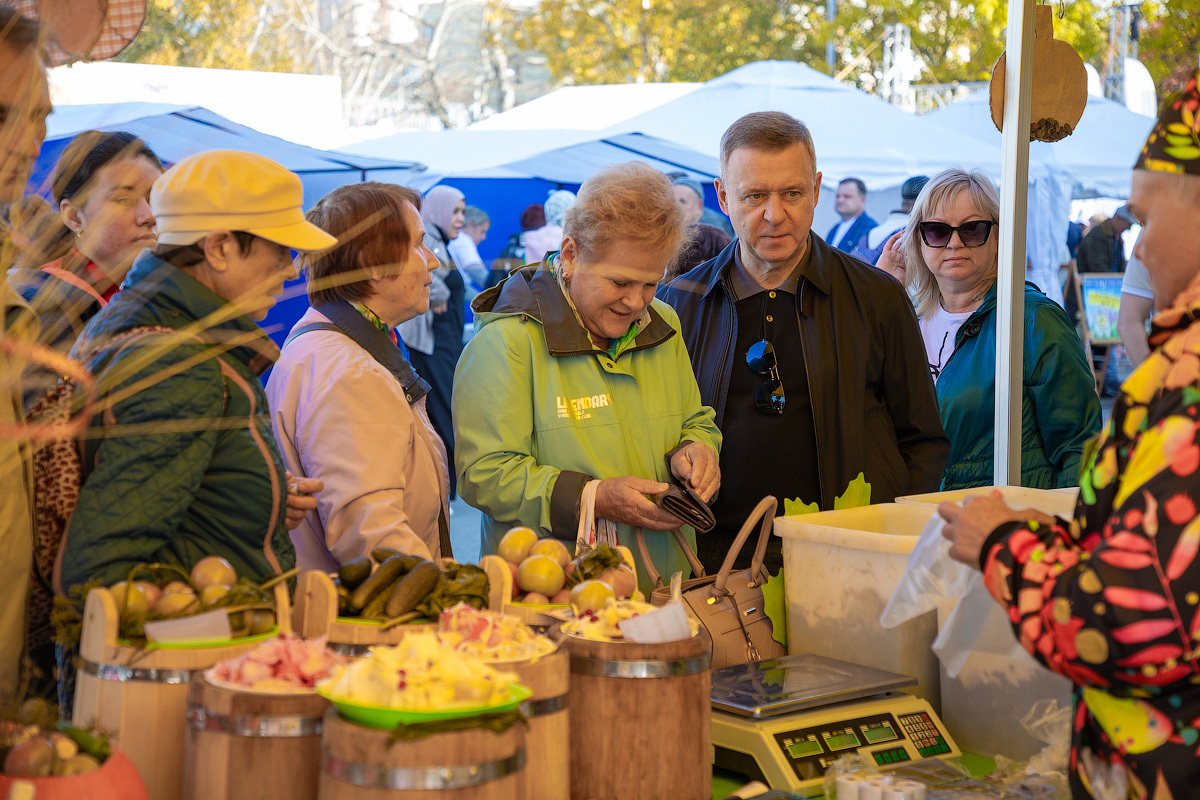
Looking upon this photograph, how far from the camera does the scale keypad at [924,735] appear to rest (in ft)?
5.67

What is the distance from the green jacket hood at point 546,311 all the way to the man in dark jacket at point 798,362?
32cm

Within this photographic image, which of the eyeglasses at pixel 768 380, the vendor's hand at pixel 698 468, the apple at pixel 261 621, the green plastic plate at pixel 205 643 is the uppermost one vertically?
the eyeglasses at pixel 768 380

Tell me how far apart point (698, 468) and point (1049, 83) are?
126 centimetres

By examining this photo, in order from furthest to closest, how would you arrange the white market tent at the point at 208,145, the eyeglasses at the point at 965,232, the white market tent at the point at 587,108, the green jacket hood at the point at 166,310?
the white market tent at the point at 587,108, the eyeglasses at the point at 965,232, the green jacket hood at the point at 166,310, the white market tent at the point at 208,145

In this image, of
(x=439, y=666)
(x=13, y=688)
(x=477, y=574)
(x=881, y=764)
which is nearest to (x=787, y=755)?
(x=881, y=764)

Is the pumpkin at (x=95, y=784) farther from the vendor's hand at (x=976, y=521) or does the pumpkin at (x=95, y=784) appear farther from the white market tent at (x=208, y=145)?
the vendor's hand at (x=976, y=521)

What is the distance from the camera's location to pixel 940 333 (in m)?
3.19

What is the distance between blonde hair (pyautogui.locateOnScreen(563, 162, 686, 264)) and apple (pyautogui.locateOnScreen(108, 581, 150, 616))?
1.15 m

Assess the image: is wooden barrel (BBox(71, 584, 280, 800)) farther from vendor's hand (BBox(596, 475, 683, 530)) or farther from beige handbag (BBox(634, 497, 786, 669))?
vendor's hand (BBox(596, 475, 683, 530))

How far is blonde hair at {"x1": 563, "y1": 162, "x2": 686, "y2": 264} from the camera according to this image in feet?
7.05

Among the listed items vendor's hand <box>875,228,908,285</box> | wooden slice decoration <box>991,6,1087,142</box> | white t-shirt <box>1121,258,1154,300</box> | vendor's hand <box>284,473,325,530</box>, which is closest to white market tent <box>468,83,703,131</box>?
vendor's hand <box>875,228,908,285</box>

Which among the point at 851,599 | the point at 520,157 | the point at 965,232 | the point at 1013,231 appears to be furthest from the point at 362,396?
the point at 520,157

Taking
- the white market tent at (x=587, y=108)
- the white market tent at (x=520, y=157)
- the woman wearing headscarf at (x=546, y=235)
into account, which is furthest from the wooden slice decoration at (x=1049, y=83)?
the white market tent at (x=587, y=108)

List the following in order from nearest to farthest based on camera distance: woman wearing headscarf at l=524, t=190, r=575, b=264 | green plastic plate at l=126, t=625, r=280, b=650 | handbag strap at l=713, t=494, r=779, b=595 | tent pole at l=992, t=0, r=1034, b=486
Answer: green plastic plate at l=126, t=625, r=280, b=650 < handbag strap at l=713, t=494, r=779, b=595 < tent pole at l=992, t=0, r=1034, b=486 < woman wearing headscarf at l=524, t=190, r=575, b=264
